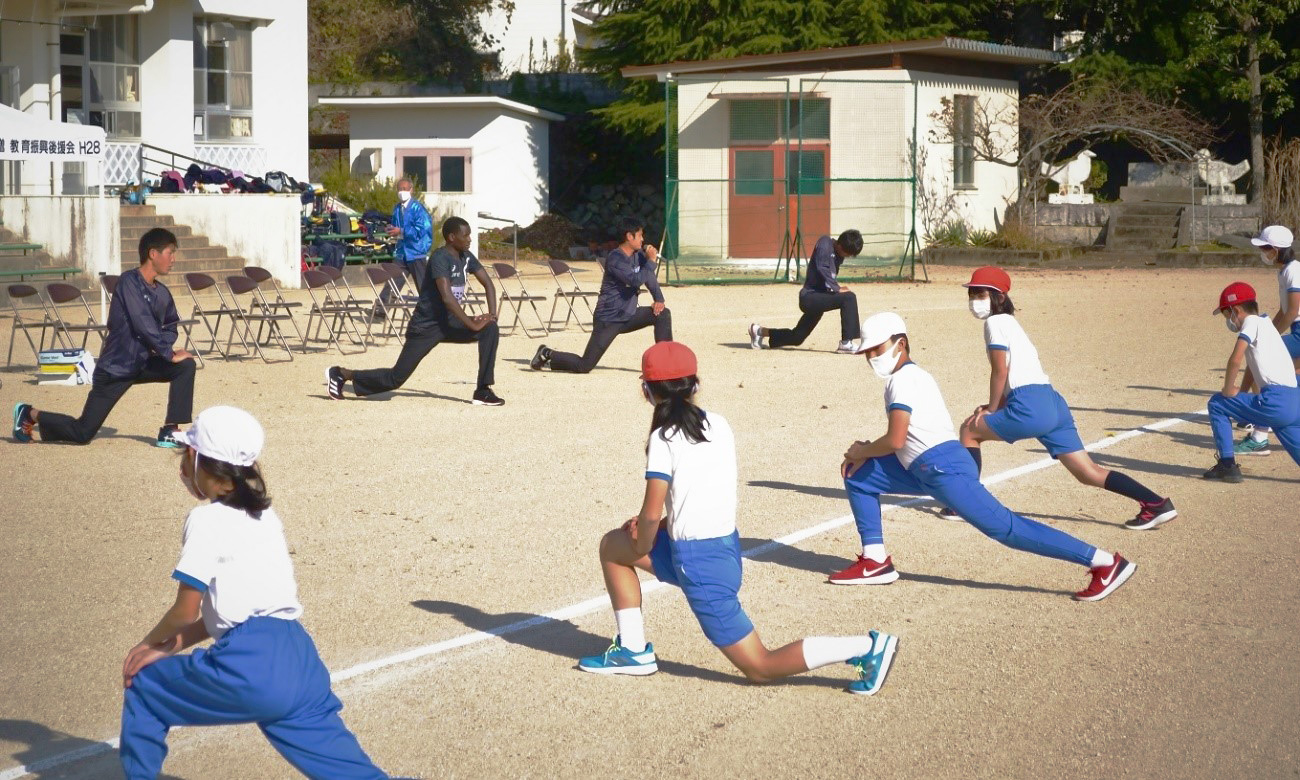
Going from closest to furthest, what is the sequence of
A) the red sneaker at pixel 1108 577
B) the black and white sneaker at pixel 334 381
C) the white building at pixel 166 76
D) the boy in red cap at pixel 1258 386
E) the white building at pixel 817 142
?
the red sneaker at pixel 1108 577 → the boy in red cap at pixel 1258 386 → the black and white sneaker at pixel 334 381 → the white building at pixel 166 76 → the white building at pixel 817 142

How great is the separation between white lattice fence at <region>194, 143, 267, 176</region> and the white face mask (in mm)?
23877

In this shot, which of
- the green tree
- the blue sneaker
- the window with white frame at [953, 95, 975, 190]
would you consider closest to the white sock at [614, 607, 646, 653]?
the blue sneaker

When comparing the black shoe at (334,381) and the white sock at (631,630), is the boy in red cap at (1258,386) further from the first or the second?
the black shoe at (334,381)

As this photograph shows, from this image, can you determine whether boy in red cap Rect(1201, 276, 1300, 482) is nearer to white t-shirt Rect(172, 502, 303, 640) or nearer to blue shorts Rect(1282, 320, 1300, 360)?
blue shorts Rect(1282, 320, 1300, 360)

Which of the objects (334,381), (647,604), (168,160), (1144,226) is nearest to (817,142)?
(1144,226)

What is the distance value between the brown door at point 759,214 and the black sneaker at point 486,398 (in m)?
16.0

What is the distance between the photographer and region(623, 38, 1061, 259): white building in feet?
91.9

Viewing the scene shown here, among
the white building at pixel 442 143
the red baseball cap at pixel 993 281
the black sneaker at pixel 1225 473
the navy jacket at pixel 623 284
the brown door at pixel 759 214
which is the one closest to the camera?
the red baseball cap at pixel 993 281

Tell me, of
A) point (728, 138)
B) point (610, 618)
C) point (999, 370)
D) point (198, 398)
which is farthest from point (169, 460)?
point (728, 138)

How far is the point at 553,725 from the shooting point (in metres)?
5.13

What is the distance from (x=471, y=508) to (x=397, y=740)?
3.63 metres

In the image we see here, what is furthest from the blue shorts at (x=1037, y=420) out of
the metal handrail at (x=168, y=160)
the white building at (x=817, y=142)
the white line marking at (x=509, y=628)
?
the metal handrail at (x=168, y=160)

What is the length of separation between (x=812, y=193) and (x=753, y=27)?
19.4 feet

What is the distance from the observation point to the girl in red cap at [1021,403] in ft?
25.3
